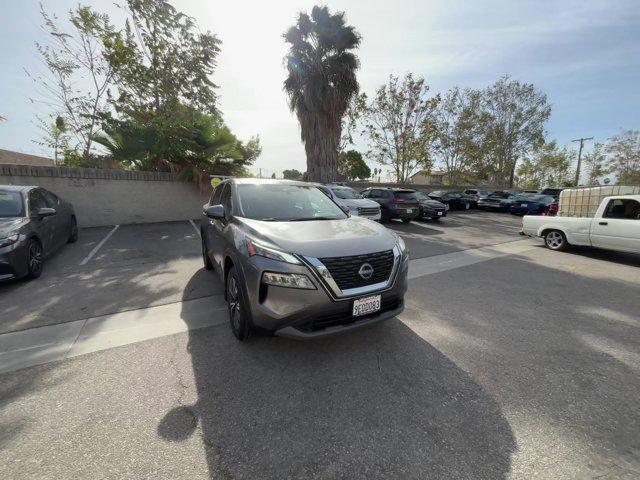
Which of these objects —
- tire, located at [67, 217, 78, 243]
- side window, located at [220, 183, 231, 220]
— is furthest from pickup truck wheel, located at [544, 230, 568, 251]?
tire, located at [67, 217, 78, 243]

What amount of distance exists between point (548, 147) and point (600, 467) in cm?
4750

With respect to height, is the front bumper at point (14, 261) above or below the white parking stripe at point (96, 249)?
above

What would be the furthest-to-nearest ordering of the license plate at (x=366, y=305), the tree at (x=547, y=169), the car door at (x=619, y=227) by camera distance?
the tree at (x=547, y=169) → the car door at (x=619, y=227) → the license plate at (x=366, y=305)

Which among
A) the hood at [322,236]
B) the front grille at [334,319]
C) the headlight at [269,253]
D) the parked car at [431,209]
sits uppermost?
the hood at [322,236]

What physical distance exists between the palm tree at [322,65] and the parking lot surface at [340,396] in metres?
13.1

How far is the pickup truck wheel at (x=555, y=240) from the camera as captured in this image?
24.3ft

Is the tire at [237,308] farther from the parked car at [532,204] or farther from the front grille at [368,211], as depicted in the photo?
the parked car at [532,204]

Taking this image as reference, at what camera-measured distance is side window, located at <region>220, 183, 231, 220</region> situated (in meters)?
3.63

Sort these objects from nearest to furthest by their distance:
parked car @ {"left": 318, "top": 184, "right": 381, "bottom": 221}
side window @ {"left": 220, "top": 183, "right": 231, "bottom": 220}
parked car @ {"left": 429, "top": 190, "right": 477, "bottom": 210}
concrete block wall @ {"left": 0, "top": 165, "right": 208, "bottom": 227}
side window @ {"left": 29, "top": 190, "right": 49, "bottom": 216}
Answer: side window @ {"left": 220, "top": 183, "right": 231, "bottom": 220} → side window @ {"left": 29, "top": 190, "right": 49, "bottom": 216} → concrete block wall @ {"left": 0, "top": 165, "right": 208, "bottom": 227} → parked car @ {"left": 318, "top": 184, "right": 381, "bottom": 221} → parked car @ {"left": 429, "top": 190, "right": 477, "bottom": 210}

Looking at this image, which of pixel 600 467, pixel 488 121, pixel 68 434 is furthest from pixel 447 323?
pixel 488 121

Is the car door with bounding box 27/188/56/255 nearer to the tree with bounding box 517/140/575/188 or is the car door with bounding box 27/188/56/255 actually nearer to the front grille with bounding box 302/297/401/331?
the front grille with bounding box 302/297/401/331

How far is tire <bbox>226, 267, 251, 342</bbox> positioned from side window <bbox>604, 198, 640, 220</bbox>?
8.35 m

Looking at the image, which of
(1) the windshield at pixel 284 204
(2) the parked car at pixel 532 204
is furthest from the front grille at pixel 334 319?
(2) the parked car at pixel 532 204

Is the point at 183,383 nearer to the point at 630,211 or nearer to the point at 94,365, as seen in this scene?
the point at 94,365
